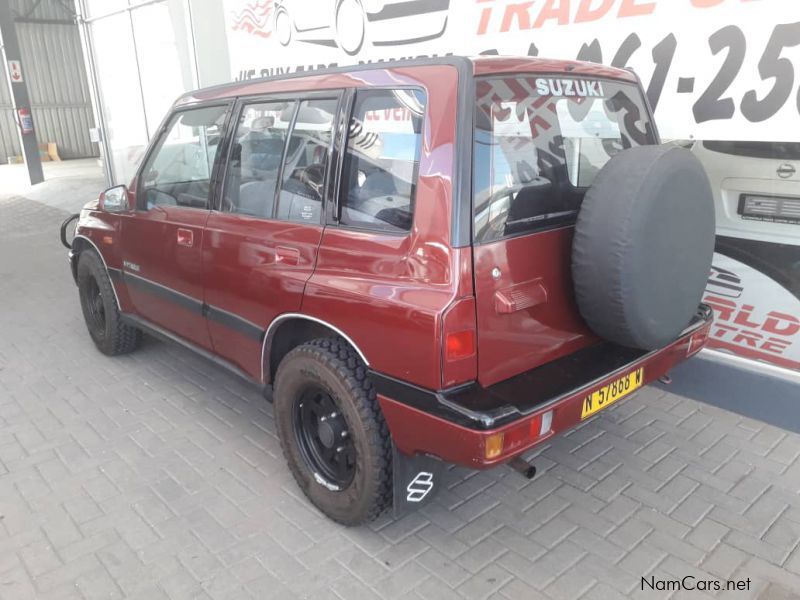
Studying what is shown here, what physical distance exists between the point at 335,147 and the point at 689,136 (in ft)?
6.82

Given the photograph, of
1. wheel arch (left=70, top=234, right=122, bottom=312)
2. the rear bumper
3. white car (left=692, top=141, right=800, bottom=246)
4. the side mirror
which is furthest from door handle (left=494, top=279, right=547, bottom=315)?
wheel arch (left=70, top=234, right=122, bottom=312)

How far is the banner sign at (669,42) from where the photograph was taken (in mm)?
3004

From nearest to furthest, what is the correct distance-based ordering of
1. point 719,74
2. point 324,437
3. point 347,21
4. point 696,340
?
point 324,437 → point 696,340 → point 719,74 → point 347,21

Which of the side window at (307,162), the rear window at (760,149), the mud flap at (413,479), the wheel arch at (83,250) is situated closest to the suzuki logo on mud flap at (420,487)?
the mud flap at (413,479)

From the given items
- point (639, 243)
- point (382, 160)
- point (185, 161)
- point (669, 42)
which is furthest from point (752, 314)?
point (185, 161)

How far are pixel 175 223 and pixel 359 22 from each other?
2.80 metres

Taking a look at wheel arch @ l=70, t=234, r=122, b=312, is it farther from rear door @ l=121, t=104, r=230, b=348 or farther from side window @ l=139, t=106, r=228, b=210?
side window @ l=139, t=106, r=228, b=210

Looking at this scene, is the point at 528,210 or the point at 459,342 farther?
the point at 528,210

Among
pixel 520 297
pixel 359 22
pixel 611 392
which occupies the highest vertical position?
pixel 359 22

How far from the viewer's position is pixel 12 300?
5.99m

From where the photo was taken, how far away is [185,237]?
3.28 meters

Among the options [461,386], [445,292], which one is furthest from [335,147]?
[461,386]

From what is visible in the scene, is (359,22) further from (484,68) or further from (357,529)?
(357,529)

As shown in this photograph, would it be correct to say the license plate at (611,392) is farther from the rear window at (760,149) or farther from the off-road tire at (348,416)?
the rear window at (760,149)
